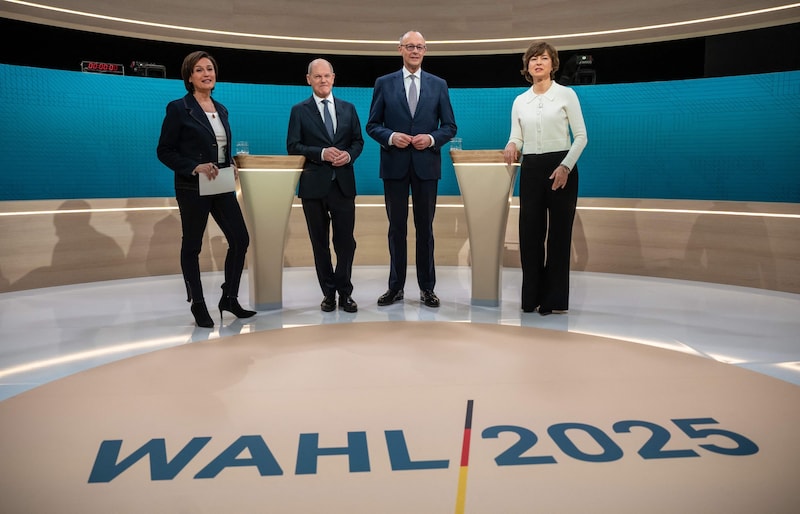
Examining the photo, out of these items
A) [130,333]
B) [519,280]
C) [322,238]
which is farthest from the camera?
[519,280]

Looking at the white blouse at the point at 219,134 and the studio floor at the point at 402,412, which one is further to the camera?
the white blouse at the point at 219,134

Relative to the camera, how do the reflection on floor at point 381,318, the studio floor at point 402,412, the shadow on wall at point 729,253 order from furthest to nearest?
the shadow on wall at point 729,253 < the reflection on floor at point 381,318 < the studio floor at point 402,412

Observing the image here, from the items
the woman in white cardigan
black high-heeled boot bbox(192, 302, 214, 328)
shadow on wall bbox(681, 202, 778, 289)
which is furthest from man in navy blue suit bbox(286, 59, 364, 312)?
shadow on wall bbox(681, 202, 778, 289)

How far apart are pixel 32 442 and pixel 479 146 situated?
18.1ft

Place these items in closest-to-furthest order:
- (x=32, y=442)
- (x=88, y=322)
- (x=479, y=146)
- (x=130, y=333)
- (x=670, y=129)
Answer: (x=32, y=442) < (x=130, y=333) < (x=88, y=322) < (x=670, y=129) < (x=479, y=146)

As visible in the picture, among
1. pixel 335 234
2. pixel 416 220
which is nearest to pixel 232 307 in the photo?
pixel 335 234

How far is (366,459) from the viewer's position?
195cm

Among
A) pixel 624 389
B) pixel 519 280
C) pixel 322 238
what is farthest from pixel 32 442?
pixel 519 280

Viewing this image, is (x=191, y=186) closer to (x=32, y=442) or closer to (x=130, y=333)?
(x=130, y=333)

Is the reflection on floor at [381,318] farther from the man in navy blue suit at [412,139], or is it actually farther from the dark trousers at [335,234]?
the man in navy blue suit at [412,139]

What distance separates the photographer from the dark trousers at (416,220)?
4273 millimetres

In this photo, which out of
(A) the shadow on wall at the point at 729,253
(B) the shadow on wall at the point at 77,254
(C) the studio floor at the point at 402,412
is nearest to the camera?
(C) the studio floor at the point at 402,412

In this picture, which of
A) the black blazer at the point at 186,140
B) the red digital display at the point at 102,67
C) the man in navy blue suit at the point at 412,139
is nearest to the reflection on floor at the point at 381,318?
the man in navy blue suit at the point at 412,139

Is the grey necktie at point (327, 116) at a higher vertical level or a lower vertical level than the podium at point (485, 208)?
higher
